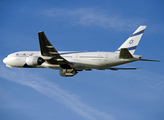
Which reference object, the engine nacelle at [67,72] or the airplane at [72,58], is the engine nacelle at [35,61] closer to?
the airplane at [72,58]

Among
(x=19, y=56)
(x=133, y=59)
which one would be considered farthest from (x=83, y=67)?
(x=19, y=56)

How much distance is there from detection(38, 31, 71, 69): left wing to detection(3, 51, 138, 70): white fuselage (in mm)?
989

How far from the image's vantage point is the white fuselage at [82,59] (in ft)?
130

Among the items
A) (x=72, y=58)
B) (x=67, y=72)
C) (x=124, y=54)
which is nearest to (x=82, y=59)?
(x=72, y=58)

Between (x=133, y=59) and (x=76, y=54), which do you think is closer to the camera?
(x=133, y=59)

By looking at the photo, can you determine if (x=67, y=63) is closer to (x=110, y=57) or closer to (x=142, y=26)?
(x=110, y=57)

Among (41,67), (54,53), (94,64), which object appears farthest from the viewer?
(41,67)

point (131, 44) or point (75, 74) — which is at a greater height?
point (131, 44)

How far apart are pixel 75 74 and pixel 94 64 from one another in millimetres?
5507

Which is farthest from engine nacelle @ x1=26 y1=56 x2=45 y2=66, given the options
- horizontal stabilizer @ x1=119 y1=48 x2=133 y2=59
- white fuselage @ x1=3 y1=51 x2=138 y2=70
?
horizontal stabilizer @ x1=119 y1=48 x2=133 y2=59

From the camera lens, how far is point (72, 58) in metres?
42.1

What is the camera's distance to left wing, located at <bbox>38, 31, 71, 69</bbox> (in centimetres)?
3562

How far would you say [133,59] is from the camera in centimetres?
3803

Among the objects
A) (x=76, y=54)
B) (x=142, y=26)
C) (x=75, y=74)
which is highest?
(x=142, y=26)
